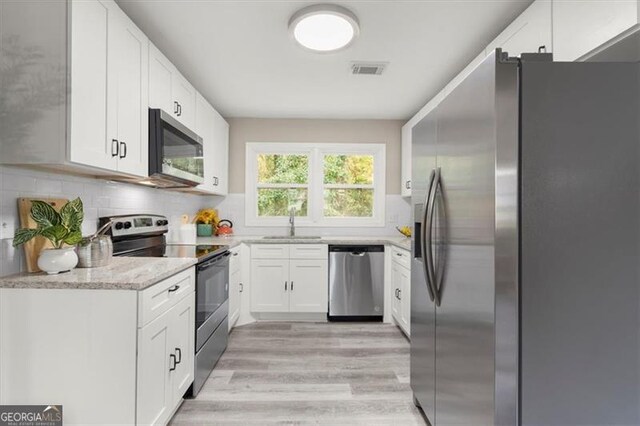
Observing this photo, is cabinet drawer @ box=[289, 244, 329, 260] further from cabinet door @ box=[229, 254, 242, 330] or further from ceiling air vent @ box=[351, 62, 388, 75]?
ceiling air vent @ box=[351, 62, 388, 75]

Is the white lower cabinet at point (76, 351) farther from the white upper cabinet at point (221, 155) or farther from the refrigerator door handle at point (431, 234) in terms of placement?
the white upper cabinet at point (221, 155)

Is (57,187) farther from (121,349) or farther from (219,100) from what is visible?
(219,100)

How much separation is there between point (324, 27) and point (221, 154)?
2117 mm

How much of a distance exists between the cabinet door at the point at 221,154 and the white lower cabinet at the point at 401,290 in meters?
2.05

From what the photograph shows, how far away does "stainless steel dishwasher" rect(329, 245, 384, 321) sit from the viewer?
3.63m

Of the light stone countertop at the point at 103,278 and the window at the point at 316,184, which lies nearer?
the light stone countertop at the point at 103,278

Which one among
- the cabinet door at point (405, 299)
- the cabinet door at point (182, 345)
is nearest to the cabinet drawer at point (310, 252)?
the cabinet door at point (405, 299)

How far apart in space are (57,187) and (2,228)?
14.5 inches

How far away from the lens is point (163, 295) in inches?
65.1

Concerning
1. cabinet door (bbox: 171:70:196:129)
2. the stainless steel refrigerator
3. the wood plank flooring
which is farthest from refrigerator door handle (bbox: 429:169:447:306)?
cabinet door (bbox: 171:70:196:129)

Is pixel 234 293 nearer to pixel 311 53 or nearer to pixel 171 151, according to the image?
pixel 171 151

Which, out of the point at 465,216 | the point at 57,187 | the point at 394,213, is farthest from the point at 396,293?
the point at 57,187

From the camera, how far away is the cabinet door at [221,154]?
3.61 meters

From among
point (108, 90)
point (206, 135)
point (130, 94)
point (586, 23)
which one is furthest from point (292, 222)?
point (586, 23)
